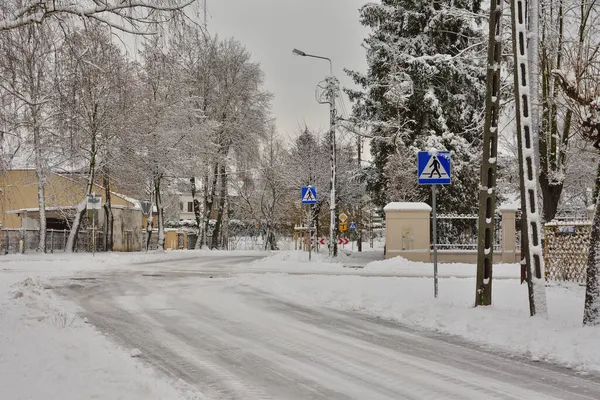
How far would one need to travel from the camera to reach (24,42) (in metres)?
9.05

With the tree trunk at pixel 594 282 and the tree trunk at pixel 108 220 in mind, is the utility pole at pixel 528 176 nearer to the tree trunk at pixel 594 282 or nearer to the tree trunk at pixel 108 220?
the tree trunk at pixel 594 282

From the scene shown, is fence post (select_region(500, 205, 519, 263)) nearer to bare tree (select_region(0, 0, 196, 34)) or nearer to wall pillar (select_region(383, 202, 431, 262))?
wall pillar (select_region(383, 202, 431, 262))

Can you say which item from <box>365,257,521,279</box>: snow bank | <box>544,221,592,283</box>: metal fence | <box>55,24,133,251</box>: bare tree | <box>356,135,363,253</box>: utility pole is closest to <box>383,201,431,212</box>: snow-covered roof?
<box>365,257,521,279</box>: snow bank

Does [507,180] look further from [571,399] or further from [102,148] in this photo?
[571,399]

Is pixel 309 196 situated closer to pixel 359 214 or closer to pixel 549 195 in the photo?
pixel 549 195

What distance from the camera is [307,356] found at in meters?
7.10

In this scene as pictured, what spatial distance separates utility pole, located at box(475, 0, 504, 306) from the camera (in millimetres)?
10328

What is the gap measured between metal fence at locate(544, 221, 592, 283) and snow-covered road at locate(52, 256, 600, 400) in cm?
855

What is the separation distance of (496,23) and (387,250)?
14333 mm

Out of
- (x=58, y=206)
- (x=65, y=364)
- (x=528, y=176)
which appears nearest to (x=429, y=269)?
(x=528, y=176)

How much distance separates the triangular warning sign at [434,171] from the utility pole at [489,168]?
4.96ft

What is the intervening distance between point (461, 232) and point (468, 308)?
14.7 m

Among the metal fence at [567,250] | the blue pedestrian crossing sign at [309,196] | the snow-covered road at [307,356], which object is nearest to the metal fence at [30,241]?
the blue pedestrian crossing sign at [309,196]

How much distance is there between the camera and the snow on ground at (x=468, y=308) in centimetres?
753
